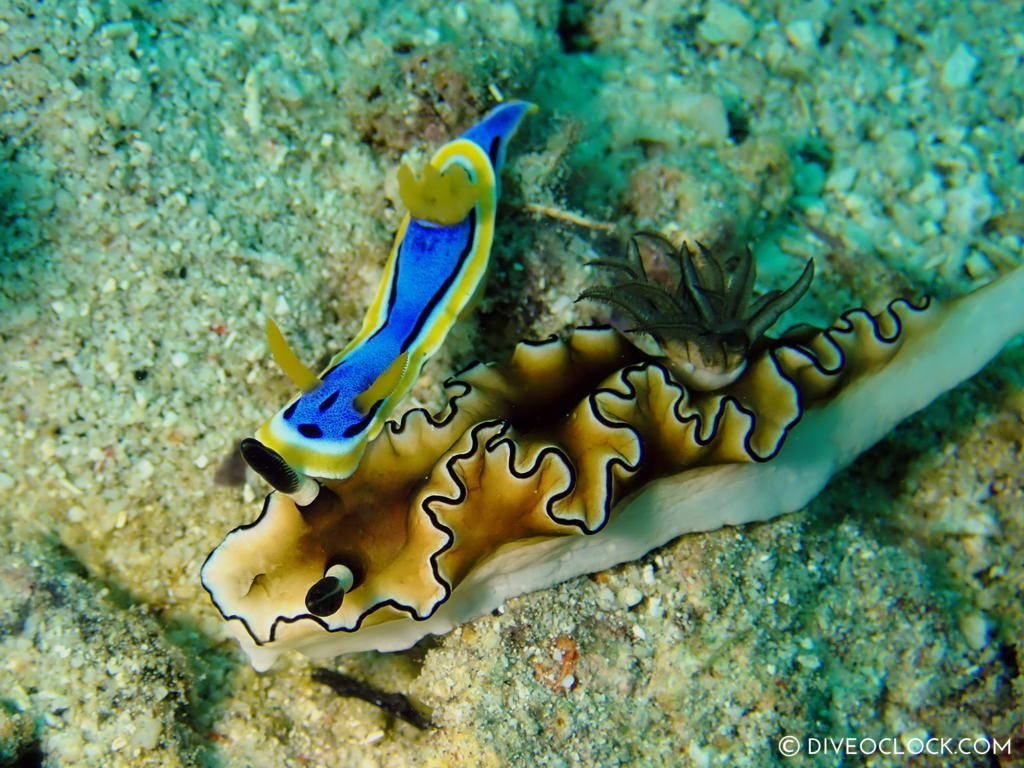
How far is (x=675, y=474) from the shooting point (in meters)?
3.22

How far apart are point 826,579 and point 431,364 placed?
218 centimetres

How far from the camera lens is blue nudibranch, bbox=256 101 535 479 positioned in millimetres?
2887

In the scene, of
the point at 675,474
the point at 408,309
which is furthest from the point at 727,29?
the point at 675,474

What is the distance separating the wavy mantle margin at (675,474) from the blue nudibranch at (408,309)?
0.21m

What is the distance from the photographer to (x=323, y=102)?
152 inches

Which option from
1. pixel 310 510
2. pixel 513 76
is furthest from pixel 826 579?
pixel 513 76

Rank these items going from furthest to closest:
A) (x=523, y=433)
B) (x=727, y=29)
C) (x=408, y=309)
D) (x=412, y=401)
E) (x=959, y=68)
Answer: (x=959, y=68)
(x=727, y=29)
(x=412, y=401)
(x=408, y=309)
(x=523, y=433)

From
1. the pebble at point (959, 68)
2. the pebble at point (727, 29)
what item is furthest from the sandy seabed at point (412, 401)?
the pebble at point (959, 68)

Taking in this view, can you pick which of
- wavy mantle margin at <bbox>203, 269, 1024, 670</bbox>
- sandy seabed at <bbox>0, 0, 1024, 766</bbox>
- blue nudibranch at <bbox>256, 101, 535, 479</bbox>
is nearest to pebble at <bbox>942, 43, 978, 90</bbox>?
sandy seabed at <bbox>0, 0, 1024, 766</bbox>

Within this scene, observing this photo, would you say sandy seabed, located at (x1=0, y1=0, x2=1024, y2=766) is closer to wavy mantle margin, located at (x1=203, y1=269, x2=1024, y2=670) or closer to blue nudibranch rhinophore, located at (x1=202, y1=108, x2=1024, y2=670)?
Result: wavy mantle margin, located at (x1=203, y1=269, x2=1024, y2=670)

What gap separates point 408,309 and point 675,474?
1.40m

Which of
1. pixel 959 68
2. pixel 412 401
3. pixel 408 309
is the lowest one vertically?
pixel 959 68

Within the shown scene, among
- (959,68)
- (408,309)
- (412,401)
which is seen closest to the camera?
(408,309)

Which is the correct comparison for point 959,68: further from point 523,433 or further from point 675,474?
point 523,433
